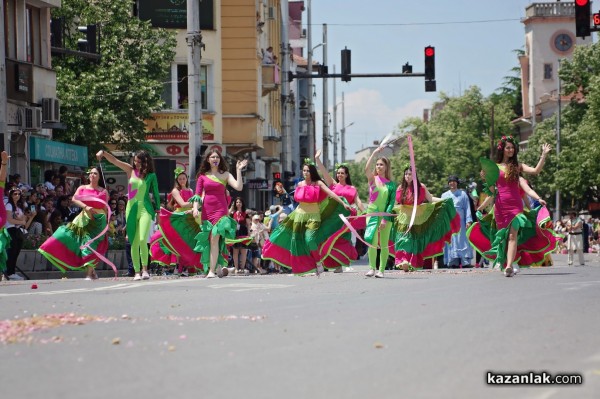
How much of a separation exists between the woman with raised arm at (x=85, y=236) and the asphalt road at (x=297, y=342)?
580 centimetres

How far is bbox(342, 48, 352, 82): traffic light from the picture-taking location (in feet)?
142

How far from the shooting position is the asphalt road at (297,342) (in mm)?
8078

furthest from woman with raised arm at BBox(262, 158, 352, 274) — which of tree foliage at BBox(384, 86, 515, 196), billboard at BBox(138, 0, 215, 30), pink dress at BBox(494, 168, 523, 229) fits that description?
tree foliage at BBox(384, 86, 515, 196)

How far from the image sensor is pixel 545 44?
136 m

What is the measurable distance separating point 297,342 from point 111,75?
35.9 m

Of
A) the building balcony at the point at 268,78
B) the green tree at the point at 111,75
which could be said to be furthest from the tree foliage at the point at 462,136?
the green tree at the point at 111,75

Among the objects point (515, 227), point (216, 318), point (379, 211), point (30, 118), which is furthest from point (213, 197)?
point (30, 118)

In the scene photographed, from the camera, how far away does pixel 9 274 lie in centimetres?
2448

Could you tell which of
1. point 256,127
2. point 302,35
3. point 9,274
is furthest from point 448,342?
point 302,35

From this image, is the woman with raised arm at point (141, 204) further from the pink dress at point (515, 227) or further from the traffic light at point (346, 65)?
the traffic light at point (346, 65)

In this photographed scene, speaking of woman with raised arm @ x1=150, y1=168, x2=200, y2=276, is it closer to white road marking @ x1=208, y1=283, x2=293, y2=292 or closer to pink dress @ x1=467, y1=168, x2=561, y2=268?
pink dress @ x1=467, y1=168, x2=561, y2=268

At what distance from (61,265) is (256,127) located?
1408 inches

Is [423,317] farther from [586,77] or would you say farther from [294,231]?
[586,77]

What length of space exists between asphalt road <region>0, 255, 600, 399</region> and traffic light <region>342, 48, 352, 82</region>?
2720 centimetres
